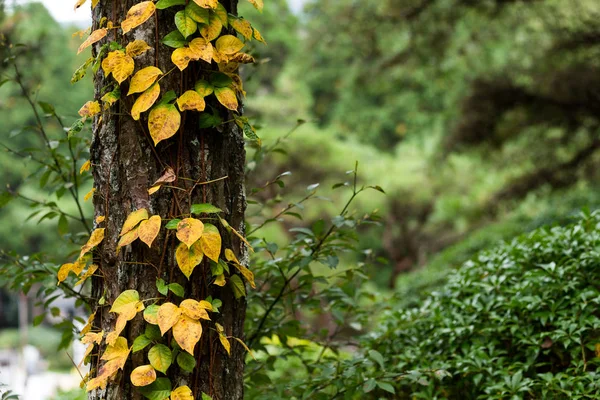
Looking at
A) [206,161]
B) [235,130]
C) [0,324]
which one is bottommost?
[206,161]

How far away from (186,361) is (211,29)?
30.3 inches

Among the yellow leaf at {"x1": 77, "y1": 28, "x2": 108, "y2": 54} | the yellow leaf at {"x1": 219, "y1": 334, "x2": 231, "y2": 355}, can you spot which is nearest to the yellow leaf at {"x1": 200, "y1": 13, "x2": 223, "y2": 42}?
the yellow leaf at {"x1": 77, "y1": 28, "x2": 108, "y2": 54}

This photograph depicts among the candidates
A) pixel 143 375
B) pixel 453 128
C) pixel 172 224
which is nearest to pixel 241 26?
pixel 172 224

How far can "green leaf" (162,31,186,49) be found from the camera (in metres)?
1.43

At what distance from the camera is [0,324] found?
73.0ft

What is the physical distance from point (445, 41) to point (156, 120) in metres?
6.37

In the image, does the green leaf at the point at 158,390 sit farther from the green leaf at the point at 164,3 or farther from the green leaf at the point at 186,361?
the green leaf at the point at 164,3

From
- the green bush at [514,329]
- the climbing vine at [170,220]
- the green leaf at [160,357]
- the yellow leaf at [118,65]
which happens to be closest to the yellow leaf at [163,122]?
the climbing vine at [170,220]

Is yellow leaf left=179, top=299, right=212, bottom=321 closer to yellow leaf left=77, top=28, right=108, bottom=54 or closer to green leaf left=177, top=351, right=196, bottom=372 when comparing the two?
green leaf left=177, top=351, right=196, bottom=372

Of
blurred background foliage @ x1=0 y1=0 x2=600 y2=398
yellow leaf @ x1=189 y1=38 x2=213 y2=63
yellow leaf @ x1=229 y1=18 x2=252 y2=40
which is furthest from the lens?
blurred background foliage @ x1=0 y1=0 x2=600 y2=398

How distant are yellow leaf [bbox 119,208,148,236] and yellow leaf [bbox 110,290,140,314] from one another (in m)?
0.14

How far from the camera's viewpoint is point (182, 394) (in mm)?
1373

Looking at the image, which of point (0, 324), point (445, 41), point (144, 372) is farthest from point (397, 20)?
point (0, 324)

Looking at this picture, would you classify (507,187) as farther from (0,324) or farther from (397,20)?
(0,324)
